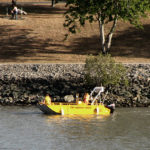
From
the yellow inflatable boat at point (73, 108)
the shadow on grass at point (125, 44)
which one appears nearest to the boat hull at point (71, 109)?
the yellow inflatable boat at point (73, 108)

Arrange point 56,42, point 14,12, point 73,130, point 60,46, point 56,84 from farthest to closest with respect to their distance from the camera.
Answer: point 14,12
point 56,42
point 60,46
point 56,84
point 73,130

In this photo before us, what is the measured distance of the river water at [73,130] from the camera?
114 feet

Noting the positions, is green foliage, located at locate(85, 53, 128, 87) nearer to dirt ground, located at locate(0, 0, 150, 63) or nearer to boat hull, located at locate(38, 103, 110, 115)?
boat hull, located at locate(38, 103, 110, 115)

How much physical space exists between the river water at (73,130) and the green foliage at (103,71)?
3.84 metres

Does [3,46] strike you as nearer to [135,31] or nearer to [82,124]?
[135,31]

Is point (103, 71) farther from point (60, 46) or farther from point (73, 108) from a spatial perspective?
point (60, 46)

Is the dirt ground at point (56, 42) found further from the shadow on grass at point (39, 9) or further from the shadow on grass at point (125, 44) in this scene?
the shadow on grass at point (39, 9)

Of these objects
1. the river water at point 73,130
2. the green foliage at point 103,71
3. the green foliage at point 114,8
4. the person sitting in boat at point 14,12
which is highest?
the green foliage at point 114,8

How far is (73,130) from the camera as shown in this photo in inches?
1560

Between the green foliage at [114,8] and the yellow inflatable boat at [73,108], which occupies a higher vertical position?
the green foliage at [114,8]

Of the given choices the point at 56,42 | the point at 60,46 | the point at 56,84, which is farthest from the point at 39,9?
the point at 56,84

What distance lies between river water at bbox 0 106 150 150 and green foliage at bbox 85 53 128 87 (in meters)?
3.84

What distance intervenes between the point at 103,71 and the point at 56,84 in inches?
192

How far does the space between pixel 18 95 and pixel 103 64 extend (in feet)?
25.5
